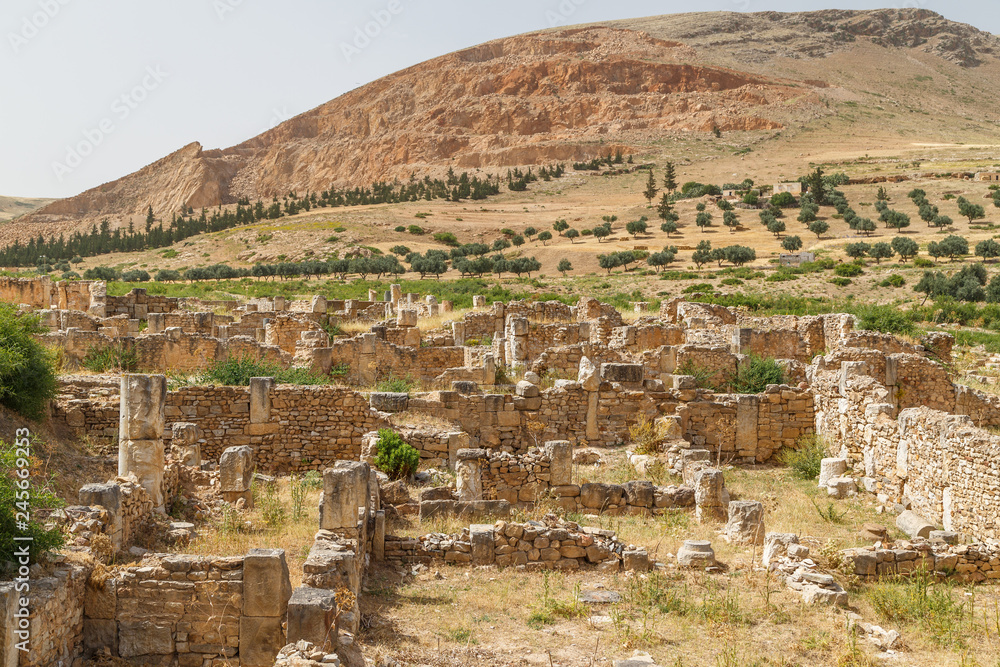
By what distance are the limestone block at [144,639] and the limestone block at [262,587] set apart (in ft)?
2.15

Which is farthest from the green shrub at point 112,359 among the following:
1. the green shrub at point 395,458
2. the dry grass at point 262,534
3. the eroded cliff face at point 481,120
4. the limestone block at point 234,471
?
the eroded cliff face at point 481,120

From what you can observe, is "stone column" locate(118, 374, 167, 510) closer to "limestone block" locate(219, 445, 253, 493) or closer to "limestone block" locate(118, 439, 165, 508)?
"limestone block" locate(118, 439, 165, 508)

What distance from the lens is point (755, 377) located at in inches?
615

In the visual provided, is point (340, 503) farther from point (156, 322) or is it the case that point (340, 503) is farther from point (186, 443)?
point (156, 322)

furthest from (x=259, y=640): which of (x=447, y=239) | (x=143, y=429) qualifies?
(x=447, y=239)

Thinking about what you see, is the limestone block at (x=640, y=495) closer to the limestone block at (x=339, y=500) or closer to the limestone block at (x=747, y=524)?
the limestone block at (x=747, y=524)

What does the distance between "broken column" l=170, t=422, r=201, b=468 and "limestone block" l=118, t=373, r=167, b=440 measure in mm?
1308

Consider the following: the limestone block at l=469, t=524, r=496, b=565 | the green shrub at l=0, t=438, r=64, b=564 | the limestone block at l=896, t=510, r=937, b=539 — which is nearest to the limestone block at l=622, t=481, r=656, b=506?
the limestone block at l=469, t=524, r=496, b=565

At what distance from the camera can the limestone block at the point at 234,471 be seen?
32.9 feet

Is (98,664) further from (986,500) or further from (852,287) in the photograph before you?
(852,287)

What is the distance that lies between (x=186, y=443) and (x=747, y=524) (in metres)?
7.72

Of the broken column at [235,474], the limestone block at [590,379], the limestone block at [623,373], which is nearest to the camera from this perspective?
the broken column at [235,474]

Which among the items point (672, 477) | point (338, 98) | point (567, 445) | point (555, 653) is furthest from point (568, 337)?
point (338, 98)

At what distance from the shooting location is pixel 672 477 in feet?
39.7
